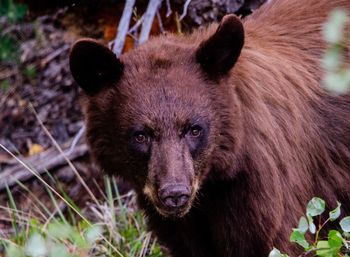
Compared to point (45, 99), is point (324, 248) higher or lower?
higher

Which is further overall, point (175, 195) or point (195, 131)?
point (195, 131)

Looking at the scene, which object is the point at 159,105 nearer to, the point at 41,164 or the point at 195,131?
the point at 195,131

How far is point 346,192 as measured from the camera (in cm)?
442

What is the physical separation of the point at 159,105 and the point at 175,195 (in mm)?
503

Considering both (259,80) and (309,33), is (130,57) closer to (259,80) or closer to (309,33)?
(259,80)

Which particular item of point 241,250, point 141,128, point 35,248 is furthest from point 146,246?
point 35,248

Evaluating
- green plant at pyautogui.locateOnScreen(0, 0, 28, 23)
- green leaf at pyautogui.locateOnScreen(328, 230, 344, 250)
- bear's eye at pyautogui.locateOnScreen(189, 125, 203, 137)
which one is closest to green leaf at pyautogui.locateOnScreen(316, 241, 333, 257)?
green leaf at pyautogui.locateOnScreen(328, 230, 344, 250)

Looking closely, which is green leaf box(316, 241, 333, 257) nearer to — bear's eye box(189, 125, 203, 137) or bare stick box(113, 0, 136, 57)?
bear's eye box(189, 125, 203, 137)

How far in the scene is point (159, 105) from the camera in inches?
145

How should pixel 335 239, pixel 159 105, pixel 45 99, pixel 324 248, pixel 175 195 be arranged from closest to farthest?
1. pixel 335 239
2. pixel 324 248
3. pixel 175 195
4. pixel 159 105
5. pixel 45 99

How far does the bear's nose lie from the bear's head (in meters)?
0.02

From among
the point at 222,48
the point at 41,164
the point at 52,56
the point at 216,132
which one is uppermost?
the point at 222,48

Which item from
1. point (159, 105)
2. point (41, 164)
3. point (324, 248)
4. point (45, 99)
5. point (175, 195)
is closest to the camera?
point (324, 248)

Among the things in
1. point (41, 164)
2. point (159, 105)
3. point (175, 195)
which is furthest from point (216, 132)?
point (41, 164)
